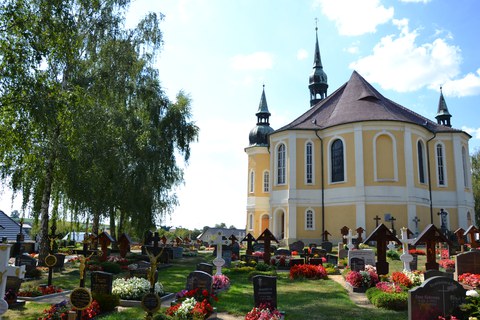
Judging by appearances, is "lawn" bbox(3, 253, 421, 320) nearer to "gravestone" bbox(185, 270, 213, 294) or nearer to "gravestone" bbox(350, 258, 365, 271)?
"gravestone" bbox(185, 270, 213, 294)

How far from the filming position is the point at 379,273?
551 inches

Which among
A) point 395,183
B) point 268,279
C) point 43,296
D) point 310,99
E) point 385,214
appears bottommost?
point 43,296

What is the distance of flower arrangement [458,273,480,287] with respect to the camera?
38.5 feet

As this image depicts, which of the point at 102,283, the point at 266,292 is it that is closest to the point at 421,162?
the point at 266,292

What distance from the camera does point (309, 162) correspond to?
115 feet

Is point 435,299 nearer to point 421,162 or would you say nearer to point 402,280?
point 402,280

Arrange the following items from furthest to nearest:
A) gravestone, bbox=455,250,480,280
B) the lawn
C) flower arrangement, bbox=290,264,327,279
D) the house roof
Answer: the house roof, flower arrangement, bbox=290,264,327,279, gravestone, bbox=455,250,480,280, the lawn

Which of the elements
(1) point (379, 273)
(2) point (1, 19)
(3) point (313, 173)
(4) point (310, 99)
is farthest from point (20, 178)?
(4) point (310, 99)

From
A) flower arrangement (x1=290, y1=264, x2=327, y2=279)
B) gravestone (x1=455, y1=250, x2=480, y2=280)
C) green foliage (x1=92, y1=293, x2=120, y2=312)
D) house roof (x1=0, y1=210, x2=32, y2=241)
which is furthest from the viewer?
house roof (x1=0, y1=210, x2=32, y2=241)

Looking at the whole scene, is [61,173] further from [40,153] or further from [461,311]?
[461,311]

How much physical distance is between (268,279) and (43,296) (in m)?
6.36

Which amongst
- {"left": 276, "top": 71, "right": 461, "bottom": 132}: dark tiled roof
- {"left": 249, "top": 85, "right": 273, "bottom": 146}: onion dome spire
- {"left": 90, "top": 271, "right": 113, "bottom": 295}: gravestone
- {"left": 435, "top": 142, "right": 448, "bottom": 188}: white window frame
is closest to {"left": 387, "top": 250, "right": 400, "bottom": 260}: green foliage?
{"left": 276, "top": 71, "right": 461, "bottom": 132}: dark tiled roof

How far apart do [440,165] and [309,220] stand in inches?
481

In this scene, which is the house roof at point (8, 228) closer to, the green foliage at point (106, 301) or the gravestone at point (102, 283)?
the gravestone at point (102, 283)
